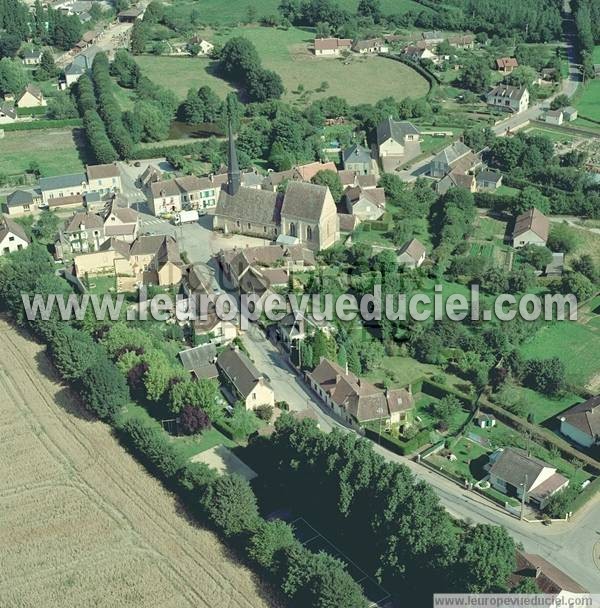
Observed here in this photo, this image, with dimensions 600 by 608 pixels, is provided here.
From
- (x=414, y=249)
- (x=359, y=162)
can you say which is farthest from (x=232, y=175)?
(x=359, y=162)

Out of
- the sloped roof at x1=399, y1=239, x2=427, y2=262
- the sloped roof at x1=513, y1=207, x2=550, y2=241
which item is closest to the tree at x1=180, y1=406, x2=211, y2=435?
the sloped roof at x1=399, y1=239, x2=427, y2=262

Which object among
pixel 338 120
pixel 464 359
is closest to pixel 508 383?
pixel 464 359

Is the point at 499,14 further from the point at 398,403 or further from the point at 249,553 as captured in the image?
the point at 249,553

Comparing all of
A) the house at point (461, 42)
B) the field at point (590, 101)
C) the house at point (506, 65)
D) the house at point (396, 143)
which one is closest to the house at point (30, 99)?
the house at point (396, 143)

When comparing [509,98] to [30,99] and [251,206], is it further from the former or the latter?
[30,99]

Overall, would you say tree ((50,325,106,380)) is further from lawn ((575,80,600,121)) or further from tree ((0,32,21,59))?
tree ((0,32,21,59))
